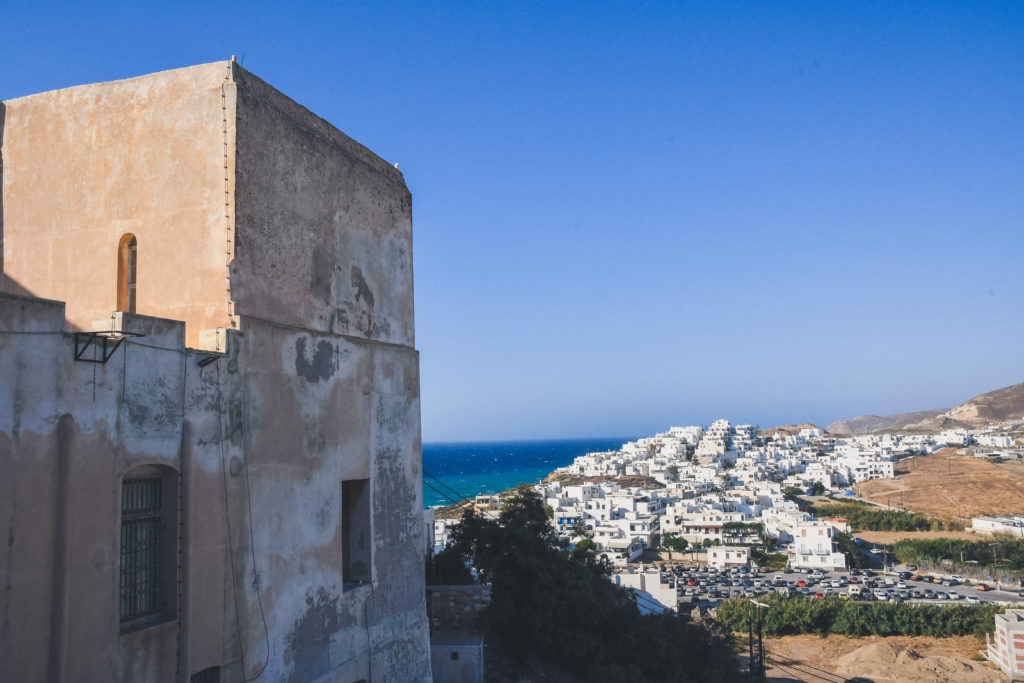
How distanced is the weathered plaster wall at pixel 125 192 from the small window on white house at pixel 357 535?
2.92 m

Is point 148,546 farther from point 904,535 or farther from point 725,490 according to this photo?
point 725,490

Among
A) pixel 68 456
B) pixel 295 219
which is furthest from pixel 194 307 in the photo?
pixel 68 456

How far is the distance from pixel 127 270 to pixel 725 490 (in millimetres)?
103363

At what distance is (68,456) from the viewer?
568 centimetres

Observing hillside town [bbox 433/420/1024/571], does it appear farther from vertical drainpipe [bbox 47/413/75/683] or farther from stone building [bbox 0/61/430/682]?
vertical drainpipe [bbox 47/413/75/683]

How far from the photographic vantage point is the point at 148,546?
6.59 m

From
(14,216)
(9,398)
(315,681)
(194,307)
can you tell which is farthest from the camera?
(14,216)

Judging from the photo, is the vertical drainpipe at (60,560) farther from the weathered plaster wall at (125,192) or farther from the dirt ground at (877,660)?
the dirt ground at (877,660)

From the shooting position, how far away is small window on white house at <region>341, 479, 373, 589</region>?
9336 millimetres

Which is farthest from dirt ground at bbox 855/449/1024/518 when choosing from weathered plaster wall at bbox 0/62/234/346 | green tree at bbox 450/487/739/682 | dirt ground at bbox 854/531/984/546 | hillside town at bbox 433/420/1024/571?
weathered plaster wall at bbox 0/62/234/346

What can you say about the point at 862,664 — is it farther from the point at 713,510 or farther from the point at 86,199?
the point at 713,510

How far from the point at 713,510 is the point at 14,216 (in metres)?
78.7

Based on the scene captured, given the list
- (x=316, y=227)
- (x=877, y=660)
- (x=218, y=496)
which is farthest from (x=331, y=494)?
(x=877, y=660)

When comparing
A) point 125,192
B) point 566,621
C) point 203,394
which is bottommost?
point 566,621
